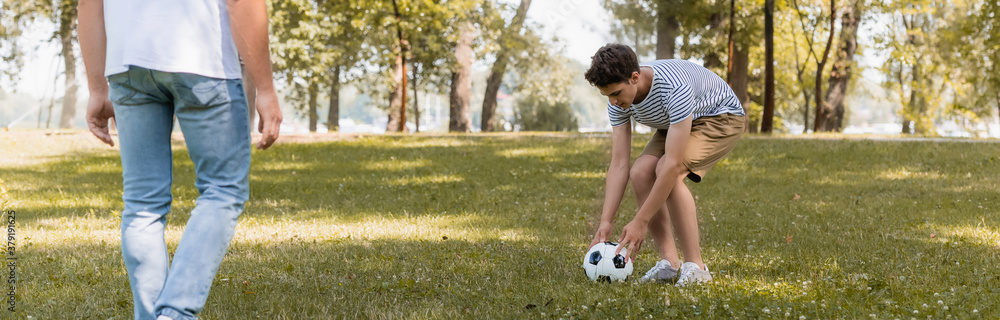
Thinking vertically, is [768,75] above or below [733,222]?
above

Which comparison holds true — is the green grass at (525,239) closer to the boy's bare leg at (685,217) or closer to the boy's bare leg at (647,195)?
the boy's bare leg at (685,217)

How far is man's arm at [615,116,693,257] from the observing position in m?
4.19

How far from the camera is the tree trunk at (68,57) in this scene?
101ft

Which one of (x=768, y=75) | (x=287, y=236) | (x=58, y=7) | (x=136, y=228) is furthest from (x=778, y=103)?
(x=136, y=228)

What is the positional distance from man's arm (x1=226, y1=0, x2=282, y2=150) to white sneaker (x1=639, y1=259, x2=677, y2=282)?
102 inches

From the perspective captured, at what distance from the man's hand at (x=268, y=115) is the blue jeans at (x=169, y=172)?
56mm

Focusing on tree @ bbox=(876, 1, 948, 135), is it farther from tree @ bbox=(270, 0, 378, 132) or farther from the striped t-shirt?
the striped t-shirt

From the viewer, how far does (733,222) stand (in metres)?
7.57

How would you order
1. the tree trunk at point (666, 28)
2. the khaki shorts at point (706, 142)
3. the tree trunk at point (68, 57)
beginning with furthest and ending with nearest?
the tree trunk at point (68, 57)
the tree trunk at point (666, 28)
the khaki shorts at point (706, 142)

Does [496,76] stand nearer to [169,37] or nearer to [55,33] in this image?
[55,33]

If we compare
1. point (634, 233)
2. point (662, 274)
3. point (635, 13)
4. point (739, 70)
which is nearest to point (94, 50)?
point (634, 233)

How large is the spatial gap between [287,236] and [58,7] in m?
28.7

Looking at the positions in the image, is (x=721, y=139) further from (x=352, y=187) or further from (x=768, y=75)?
(x=768, y=75)

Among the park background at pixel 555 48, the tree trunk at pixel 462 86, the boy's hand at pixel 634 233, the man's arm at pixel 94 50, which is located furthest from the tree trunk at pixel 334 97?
the man's arm at pixel 94 50
